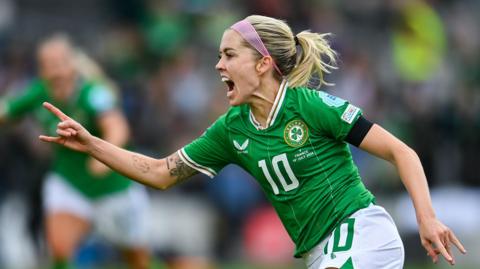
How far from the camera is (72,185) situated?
988 centimetres

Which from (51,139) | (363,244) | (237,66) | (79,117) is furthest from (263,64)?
(79,117)

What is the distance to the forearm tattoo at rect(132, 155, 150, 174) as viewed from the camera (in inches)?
263

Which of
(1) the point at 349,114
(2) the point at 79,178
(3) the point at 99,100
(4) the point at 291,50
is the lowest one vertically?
(2) the point at 79,178

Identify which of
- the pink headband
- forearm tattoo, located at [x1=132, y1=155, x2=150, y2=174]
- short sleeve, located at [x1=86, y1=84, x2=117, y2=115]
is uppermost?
the pink headband

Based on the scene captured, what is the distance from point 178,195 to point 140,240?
455 cm

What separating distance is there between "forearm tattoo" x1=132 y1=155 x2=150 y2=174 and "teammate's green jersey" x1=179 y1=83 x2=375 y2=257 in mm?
595

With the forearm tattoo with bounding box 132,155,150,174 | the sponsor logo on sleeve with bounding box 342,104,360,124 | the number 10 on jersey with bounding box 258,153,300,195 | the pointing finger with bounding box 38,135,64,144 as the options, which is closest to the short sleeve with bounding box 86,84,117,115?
the forearm tattoo with bounding box 132,155,150,174

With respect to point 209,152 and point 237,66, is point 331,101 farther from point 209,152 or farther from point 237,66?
point 209,152

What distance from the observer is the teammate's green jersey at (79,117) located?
9.73 meters

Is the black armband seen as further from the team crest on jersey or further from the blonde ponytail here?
the blonde ponytail

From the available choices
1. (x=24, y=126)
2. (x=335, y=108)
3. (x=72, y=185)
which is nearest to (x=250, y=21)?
(x=335, y=108)

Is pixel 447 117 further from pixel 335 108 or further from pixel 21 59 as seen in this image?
pixel 335 108

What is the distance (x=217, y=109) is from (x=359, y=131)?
8.45m

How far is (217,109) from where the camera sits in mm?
14562
